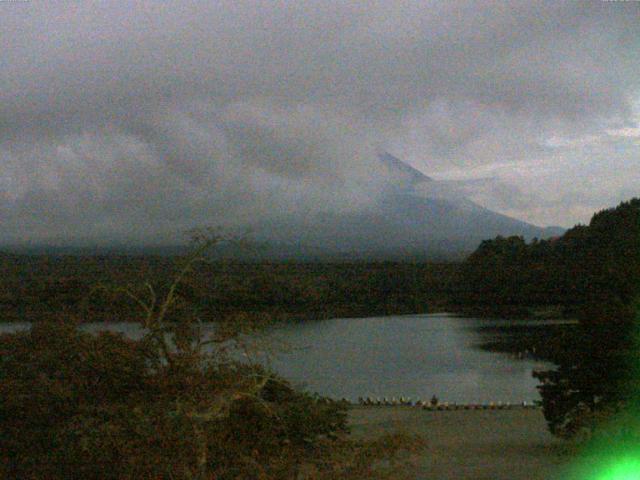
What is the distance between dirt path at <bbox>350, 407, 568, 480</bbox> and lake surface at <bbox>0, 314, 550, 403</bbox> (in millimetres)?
2862

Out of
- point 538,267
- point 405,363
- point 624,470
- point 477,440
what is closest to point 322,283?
point 538,267

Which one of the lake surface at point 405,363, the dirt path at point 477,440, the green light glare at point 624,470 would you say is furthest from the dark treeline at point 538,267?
the green light glare at point 624,470

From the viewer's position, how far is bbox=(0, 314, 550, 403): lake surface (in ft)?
82.0

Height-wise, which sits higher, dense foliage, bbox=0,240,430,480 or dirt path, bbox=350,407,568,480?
dense foliage, bbox=0,240,430,480

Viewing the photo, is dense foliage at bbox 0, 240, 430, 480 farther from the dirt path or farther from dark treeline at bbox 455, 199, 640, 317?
dark treeline at bbox 455, 199, 640, 317

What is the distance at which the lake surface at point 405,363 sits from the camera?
82.0 ft

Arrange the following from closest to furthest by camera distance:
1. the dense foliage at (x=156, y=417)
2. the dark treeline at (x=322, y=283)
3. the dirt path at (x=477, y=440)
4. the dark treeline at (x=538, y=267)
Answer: the dense foliage at (x=156, y=417) → the dirt path at (x=477, y=440) → the dark treeline at (x=322, y=283) → the dark treeline at (x=538, y=267)

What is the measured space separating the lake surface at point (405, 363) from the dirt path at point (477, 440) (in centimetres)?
Answer: 286

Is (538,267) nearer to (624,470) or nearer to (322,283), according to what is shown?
(322,283)

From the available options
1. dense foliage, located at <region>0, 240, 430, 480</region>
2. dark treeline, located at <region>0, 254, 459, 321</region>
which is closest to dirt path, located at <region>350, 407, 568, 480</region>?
dense foliage, located at <region>0, 240, 430, 480</region>

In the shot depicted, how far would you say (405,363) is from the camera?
31.3m

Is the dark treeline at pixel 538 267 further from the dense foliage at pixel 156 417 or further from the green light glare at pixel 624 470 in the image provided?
the dense foliage at pixel 156 417

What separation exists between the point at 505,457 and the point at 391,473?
876 centimetres

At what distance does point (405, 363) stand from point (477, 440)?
56.4 feet
